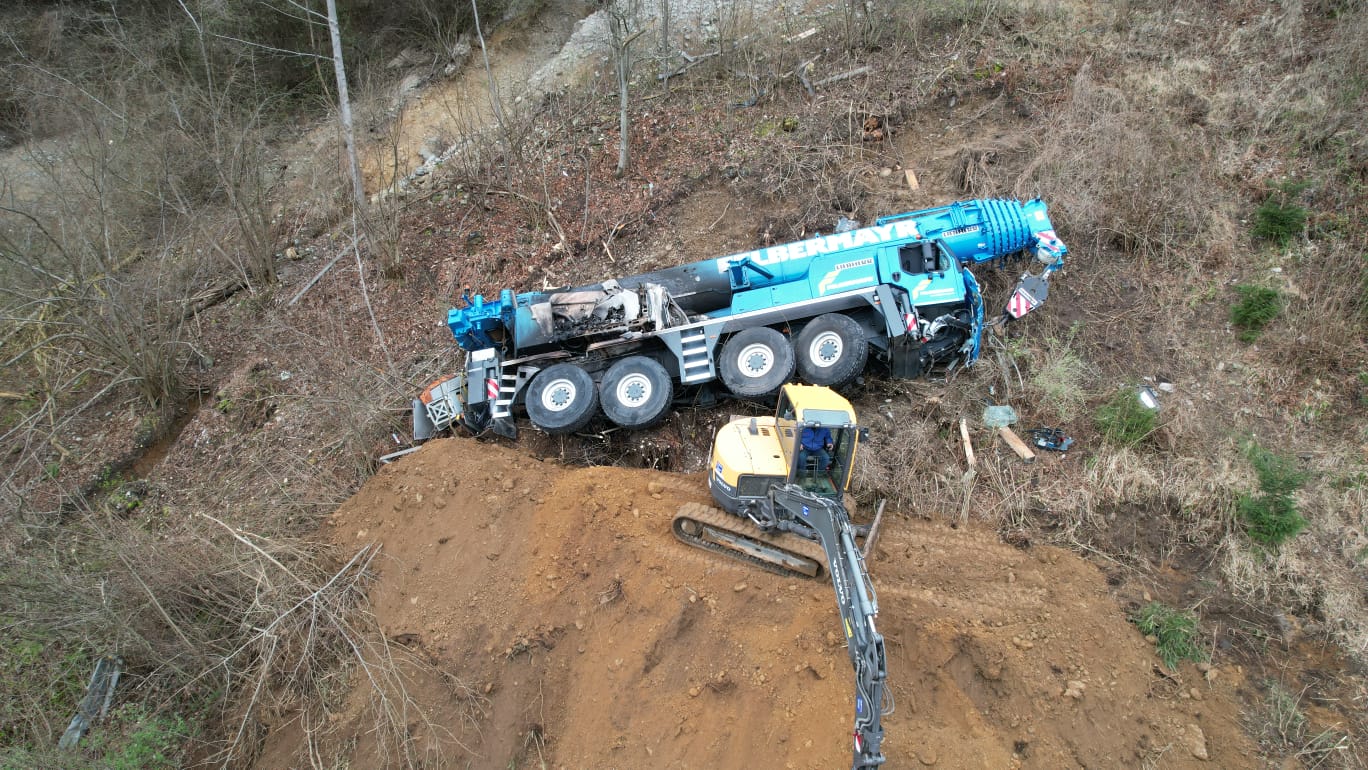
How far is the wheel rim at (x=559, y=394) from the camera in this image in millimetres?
7703

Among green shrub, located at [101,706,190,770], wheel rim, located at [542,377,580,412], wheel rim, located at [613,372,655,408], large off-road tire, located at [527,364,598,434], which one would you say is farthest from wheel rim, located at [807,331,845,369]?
green shrub, located at [101,706,190,770]

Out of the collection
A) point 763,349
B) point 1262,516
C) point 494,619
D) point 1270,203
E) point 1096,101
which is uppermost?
point 1096,101

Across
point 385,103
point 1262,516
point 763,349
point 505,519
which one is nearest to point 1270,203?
point 1262,516

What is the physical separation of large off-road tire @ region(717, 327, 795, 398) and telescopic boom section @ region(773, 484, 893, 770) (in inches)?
75.7

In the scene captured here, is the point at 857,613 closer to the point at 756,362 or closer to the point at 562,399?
the point at 756,362

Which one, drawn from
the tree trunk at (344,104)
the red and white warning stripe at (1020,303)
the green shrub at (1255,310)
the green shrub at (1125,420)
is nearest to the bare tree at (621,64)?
the tree trunk at (344,104)

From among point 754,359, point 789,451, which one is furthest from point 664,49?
point 789,451

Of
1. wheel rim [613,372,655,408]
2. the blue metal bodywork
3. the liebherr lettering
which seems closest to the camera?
wheel rim [613,372,655,408]

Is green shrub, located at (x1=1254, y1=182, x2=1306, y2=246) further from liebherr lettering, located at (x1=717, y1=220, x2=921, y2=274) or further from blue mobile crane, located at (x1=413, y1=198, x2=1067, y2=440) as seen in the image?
liebherr lettering, located at (x1=717, y1=220, x2=921, y2=274)

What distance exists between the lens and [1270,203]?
8.52 m

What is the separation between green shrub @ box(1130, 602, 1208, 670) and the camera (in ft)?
18.6

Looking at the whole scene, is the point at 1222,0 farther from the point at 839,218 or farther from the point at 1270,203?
the point at 839,218

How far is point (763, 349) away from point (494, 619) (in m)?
3.76

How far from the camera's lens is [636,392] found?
7723 millimetres
